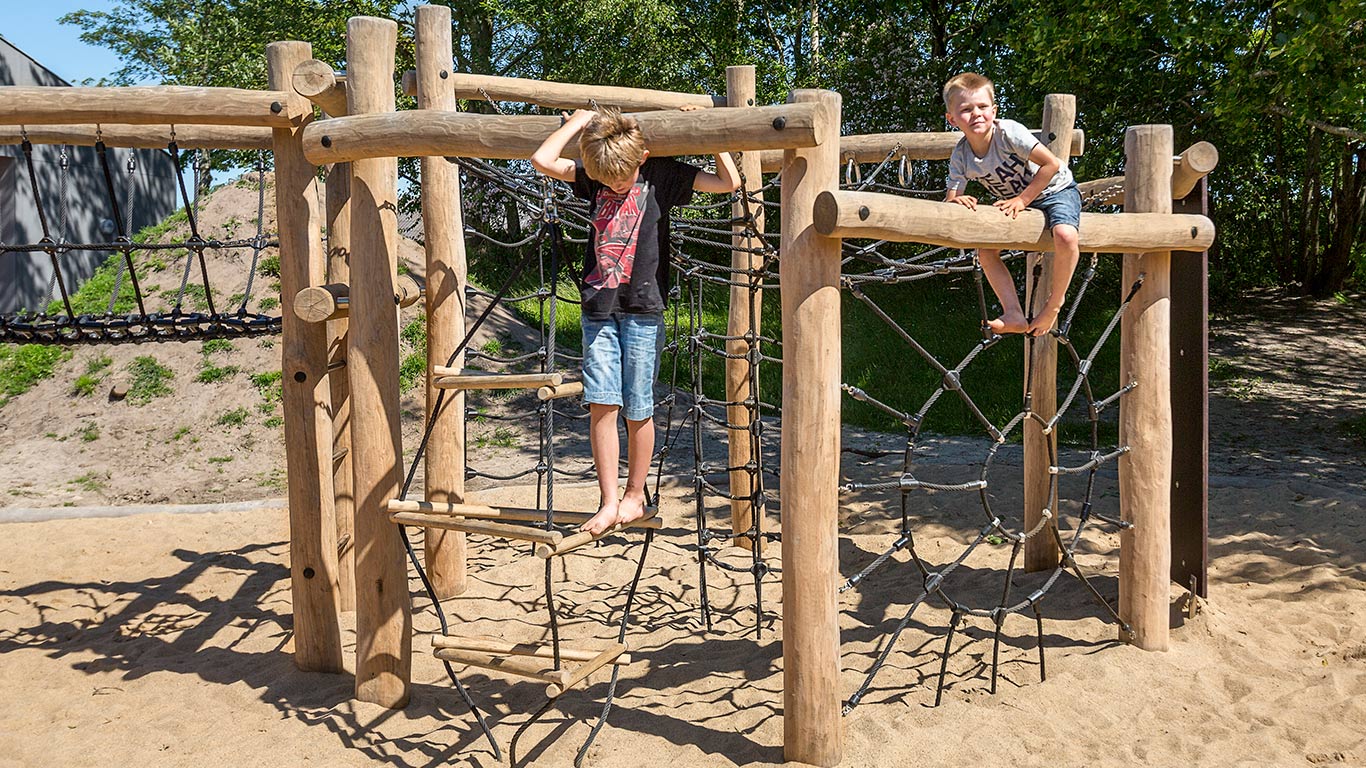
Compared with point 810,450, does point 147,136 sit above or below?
above

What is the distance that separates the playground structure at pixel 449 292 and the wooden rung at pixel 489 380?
0.02m

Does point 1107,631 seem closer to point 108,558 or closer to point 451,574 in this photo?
point 451,574

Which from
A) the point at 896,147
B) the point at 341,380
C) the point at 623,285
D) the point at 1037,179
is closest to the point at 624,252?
the point at 623,285

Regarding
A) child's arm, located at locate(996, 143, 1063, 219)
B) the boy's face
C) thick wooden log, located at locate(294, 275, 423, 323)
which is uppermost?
the boy's face

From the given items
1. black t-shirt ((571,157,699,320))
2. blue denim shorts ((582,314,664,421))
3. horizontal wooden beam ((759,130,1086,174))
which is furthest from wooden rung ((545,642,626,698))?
horizontal wooden beam ((759,130,1086,174))

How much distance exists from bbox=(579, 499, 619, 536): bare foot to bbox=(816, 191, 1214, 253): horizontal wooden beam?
1065 millimetres

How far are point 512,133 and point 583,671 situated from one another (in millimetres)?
1691

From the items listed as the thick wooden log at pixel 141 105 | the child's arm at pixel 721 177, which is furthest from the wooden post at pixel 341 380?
the child's arm at pixel 721 177

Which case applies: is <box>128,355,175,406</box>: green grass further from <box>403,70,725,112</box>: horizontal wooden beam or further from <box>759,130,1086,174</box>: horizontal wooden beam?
<box>759,130,1086,174</box>: horizontal wooden beam

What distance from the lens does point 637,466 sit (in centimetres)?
335

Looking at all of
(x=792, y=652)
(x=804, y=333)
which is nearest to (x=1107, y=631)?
(x=792, y=652)

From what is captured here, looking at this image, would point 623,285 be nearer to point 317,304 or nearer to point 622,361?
point 622,361

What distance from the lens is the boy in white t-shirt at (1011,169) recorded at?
11.5 ft

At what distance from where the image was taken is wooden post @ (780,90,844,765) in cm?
311
